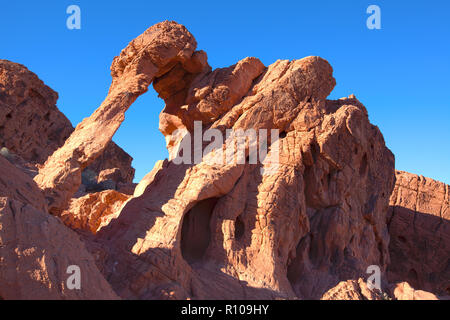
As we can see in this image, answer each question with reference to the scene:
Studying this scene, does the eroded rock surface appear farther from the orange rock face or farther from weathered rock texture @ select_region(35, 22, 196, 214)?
the orange rock face

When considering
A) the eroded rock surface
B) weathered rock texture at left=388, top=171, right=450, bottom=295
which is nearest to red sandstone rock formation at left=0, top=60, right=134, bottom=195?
weathered rock texture at left=388, top=171, right=450, bottom=295

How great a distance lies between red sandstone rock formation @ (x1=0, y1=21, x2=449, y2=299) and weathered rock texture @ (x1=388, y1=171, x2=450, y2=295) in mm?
5742

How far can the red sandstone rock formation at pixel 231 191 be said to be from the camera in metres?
8.63

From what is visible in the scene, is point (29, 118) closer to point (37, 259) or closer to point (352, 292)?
point (352, 292)

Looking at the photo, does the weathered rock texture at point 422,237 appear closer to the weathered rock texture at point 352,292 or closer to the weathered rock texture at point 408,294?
the weathered rock texture at point 408,294

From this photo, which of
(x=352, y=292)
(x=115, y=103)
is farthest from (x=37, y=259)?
(x=352, y=292)

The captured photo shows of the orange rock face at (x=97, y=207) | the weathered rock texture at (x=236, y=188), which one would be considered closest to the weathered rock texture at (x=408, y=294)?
the weathered rock texture at (x=236, y=188)

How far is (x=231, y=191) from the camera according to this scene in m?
10.1

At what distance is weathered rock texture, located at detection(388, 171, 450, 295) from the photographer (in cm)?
1831

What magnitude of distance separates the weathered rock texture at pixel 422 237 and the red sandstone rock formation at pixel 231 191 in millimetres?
5742

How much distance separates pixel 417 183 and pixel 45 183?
16.7m
